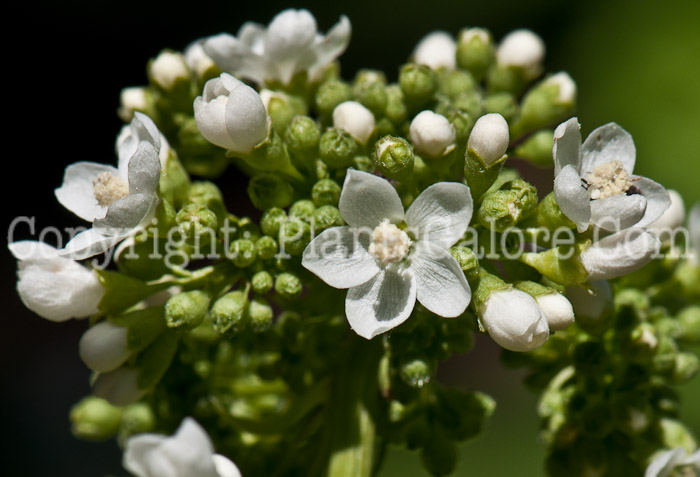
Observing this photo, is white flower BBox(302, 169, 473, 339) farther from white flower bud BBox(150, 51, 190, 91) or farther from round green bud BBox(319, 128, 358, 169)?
white flower bud BBox(150, 51, 190, 91)

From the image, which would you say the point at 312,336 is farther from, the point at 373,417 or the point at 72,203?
the point at 72,203

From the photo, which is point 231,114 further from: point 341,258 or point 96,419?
point 96,419

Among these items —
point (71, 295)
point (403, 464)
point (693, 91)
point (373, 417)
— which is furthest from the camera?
point (403, 464)

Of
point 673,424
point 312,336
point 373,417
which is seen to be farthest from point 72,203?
point 673,424

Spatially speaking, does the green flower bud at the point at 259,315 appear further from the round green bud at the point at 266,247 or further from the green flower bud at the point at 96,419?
the green flower bud at the point at 96,419

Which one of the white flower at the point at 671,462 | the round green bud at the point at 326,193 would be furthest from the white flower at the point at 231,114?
the white flower at the point at 671,462

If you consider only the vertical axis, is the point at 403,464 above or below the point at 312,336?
below
